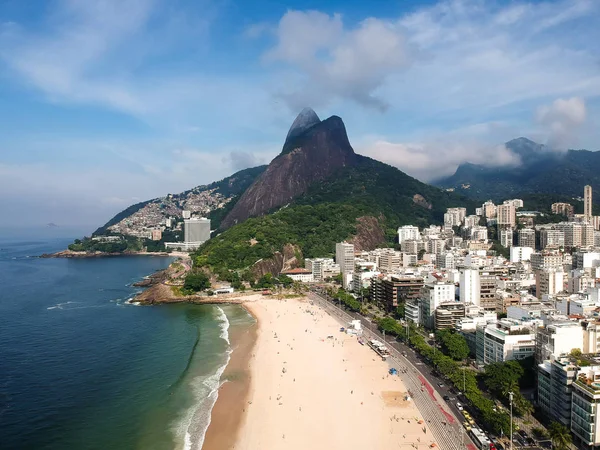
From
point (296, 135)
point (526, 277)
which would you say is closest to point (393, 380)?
point (526, 277)

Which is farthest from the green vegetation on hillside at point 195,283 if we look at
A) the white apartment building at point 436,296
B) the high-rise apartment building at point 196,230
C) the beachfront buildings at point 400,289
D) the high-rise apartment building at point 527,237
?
the high-rise apartment building at point 196,230

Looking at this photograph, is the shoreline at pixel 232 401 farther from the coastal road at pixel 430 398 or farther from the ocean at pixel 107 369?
the coastal road at pixel 430 398

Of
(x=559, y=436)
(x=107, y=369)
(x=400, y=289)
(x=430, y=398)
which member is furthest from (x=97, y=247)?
(x=559, y=436)

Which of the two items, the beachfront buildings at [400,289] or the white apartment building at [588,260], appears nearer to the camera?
the beachfront buildings at [400,289]

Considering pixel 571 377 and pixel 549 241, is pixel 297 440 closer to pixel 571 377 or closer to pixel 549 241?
pixel 571 377

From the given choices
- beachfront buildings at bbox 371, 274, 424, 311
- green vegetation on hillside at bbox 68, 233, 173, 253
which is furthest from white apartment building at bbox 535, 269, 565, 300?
green vegetation on hillside at bbox 68, 233, 173, 253

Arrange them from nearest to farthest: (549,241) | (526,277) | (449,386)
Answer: (449,386) → (526,277) → (549,241)

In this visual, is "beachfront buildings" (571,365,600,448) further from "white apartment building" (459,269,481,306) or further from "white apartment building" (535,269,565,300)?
"white apartment building" (535,269,565,300)
